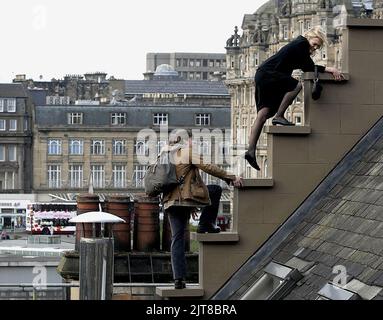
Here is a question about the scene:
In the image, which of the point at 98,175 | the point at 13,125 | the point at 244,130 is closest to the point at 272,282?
the point at 244,130

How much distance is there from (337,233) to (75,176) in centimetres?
14946

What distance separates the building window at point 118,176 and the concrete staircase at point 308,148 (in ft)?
480

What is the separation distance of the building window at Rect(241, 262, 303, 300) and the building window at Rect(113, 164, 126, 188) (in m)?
147

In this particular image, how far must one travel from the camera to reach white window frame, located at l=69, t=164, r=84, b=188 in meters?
158

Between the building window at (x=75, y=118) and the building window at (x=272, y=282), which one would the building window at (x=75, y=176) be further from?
the building window at (x=272, y=282)

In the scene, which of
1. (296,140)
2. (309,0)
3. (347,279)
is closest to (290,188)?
(296,140)

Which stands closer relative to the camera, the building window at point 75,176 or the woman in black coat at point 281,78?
the woman in black coat at point 281,78

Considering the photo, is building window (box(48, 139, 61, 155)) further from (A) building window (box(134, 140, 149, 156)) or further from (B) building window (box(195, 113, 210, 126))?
(B) building window (box(195, 113, 210, 126))

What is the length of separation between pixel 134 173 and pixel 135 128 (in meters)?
7.60

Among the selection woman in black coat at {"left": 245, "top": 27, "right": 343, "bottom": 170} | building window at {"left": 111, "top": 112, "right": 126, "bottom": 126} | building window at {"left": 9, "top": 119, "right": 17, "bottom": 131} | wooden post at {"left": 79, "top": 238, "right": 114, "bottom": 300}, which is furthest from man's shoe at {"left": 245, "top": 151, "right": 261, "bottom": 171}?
building window at {"left": 9, "top": 119, "right": 17, "bottom": 131}

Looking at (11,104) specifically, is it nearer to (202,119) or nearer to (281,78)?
(202,119)

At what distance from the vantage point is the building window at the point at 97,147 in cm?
15650

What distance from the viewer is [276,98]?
36.8ft

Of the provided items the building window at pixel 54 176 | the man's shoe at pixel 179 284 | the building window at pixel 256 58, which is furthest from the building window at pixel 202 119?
the man's shoe at pixel 179 284
